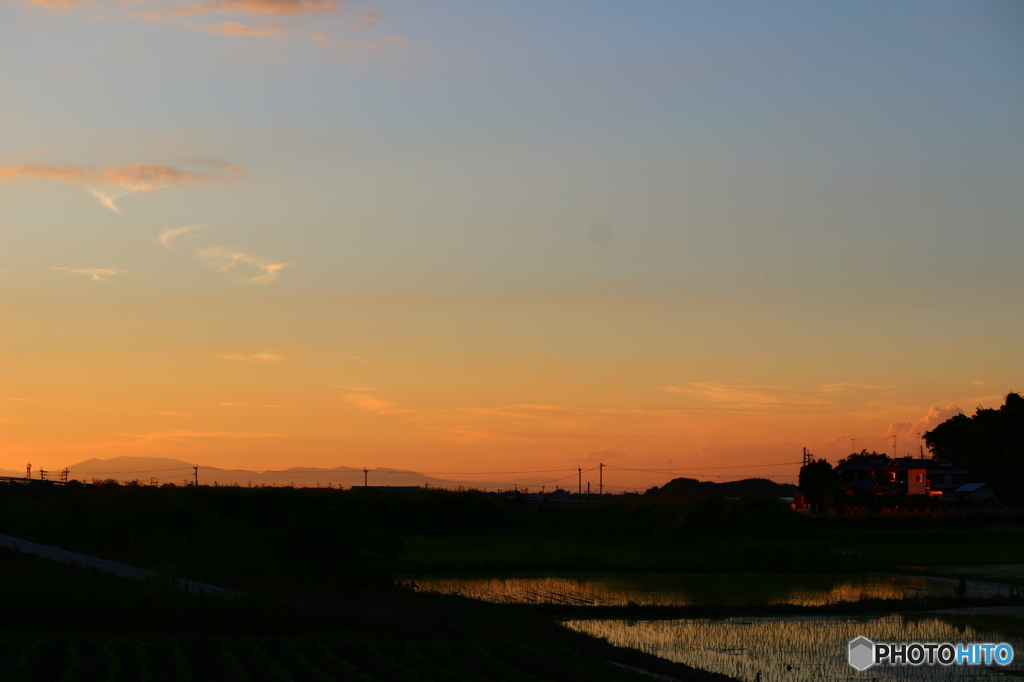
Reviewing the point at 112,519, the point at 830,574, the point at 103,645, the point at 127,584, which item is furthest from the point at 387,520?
the point at 103,645

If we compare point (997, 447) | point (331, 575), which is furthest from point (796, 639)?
point (997, 447)

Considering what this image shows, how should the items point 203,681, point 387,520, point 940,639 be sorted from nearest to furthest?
point 203,681 < point 940,639 < point 387,520

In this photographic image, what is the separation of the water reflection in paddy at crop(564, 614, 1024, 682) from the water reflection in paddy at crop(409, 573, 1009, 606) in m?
4.33

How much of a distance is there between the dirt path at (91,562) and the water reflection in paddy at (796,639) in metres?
11.8

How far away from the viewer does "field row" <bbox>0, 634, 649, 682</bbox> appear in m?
18.3

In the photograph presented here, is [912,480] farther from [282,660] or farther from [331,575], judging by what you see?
[282,660]

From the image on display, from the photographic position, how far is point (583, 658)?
830 inches

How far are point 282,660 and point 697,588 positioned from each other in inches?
817

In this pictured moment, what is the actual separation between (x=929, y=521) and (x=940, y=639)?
48.7 metres

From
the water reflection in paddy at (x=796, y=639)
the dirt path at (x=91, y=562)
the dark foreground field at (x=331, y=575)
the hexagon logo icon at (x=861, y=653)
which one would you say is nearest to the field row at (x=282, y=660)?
the dark foreground field at (x=331, y=575)

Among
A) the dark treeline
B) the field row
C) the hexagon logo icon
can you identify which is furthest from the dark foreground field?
the dark treeline

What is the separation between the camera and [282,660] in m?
20.1

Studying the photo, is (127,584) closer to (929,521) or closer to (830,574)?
(830,574)

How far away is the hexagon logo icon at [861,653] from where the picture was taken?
20.9 m
